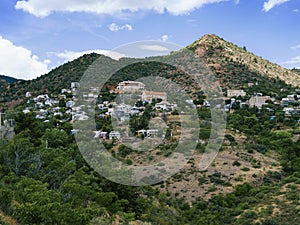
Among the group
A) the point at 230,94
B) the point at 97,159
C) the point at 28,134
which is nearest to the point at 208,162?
the point at 97,159

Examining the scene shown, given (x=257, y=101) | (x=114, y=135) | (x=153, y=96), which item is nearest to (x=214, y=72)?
(x=257, y=101)

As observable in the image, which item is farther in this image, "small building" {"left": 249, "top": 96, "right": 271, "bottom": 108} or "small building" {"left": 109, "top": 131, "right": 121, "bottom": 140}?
"small building" {"left": 249, "top": 96, "right": 271, "bottom": 108}

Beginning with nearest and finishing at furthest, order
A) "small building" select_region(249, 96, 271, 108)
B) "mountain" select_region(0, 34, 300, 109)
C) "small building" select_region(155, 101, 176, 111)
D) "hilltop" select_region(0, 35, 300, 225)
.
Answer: "hilltop" select_region(0, 35, 300, 225)
"small building" select_region(155, 101, 176, 111)
"small building" select_region(249, 96, 271, 108)
"mountain" select_region(0, 34, 300, 109)

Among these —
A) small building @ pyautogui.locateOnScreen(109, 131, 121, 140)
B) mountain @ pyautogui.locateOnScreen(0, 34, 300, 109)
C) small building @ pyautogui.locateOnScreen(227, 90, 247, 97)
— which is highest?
mountain @ pyautogui.locateOnScreen(0, 34, 300, 109)

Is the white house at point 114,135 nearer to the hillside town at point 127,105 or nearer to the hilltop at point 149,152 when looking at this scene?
the hilltop at point 149,152

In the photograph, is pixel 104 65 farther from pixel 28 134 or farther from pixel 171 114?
pixel 28 134

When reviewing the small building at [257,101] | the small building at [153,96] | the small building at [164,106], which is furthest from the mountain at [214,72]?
the small building at [164,106]

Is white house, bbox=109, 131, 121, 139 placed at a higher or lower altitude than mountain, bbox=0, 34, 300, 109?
lower

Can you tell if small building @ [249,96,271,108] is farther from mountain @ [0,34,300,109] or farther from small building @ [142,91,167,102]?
small building @ [142,91,167,102]

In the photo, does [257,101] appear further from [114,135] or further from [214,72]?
[114,135]

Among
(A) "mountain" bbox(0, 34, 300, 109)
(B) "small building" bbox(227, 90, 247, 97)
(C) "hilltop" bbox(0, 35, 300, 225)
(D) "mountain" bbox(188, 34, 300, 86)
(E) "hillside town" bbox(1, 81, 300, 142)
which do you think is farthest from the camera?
(D) "mountain" bbox(188, 34, 300, 86)

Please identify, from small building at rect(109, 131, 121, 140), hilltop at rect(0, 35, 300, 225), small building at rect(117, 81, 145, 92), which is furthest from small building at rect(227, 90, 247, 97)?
small building at rect(109, 131, 121, 140)
